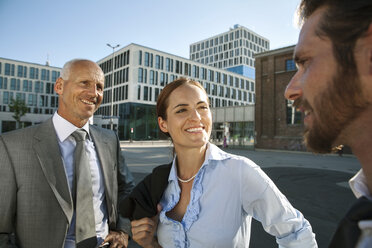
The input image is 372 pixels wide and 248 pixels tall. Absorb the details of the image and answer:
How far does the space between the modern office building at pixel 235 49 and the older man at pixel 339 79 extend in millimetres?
82525

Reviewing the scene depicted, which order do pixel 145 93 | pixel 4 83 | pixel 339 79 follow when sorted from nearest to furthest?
pixel 339 79 → pixel 145 93 → pixel 4 83

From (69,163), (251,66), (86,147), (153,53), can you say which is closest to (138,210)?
(69,163)

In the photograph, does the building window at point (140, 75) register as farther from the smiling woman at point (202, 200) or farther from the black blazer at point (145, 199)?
the black blazer at point (145, 199)

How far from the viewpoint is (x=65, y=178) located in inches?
68.2

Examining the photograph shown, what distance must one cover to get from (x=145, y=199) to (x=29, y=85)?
6962 cm

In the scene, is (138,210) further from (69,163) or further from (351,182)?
(351,182)

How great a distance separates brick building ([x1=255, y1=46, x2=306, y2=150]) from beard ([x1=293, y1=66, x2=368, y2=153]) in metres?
23.6

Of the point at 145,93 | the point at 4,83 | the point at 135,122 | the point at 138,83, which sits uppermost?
the point at 4,83

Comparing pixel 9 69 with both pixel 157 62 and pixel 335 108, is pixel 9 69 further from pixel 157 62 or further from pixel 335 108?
pixel 335 108

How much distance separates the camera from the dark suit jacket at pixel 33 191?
1.60m

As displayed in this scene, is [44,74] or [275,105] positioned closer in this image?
[275,105]

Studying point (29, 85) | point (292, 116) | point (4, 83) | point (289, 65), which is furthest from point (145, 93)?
point (4, 83)

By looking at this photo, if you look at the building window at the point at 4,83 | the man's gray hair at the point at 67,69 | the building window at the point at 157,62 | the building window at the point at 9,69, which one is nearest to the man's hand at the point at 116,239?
the man's gray hair at the point at 67,69

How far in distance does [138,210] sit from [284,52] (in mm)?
26097
